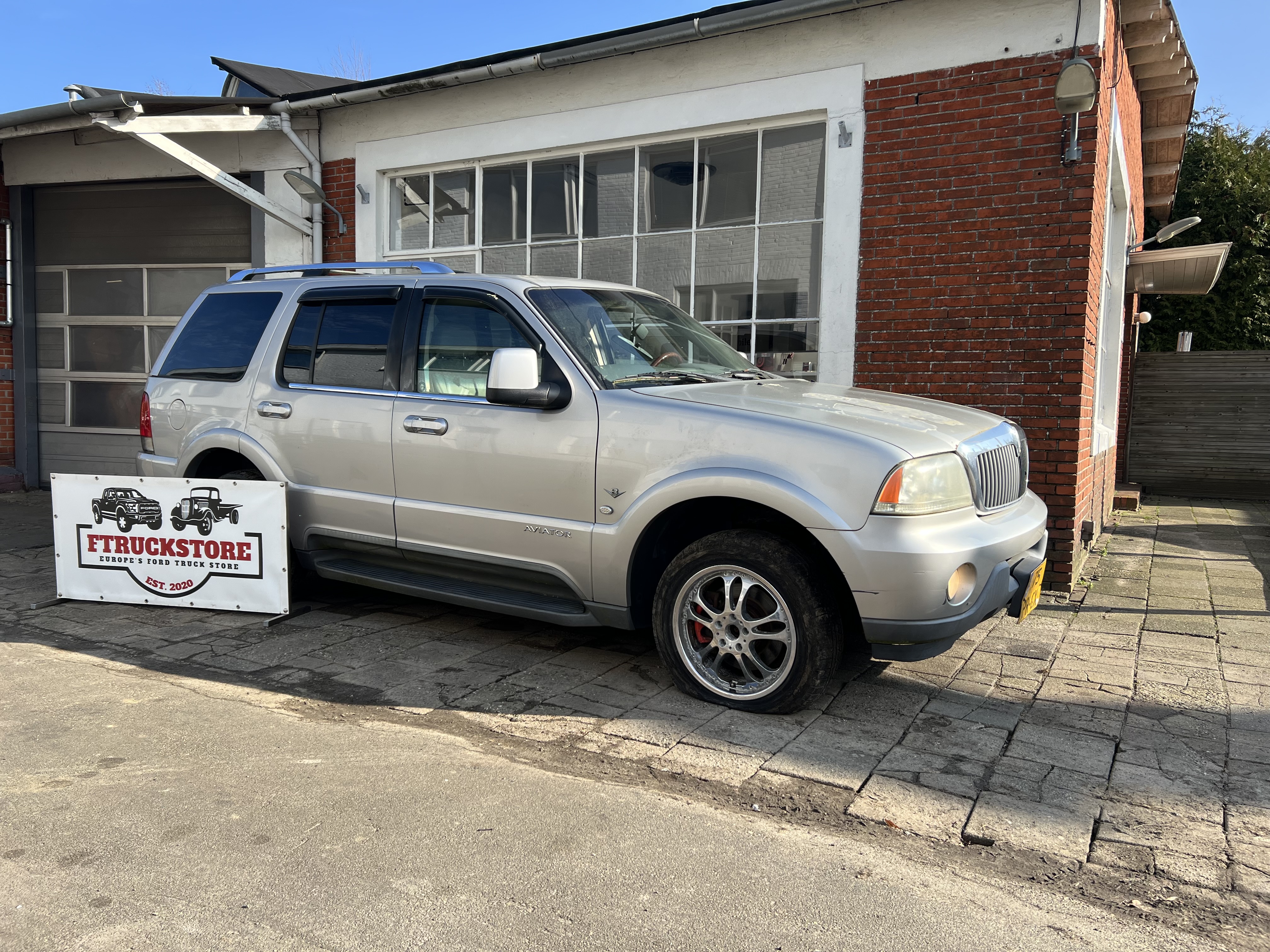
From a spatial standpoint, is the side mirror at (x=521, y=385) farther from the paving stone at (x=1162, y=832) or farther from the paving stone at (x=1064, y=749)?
the paving stone at (x=1162, y=832)

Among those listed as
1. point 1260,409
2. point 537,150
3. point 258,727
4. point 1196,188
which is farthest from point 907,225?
point 1196,188

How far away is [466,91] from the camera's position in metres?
8.74

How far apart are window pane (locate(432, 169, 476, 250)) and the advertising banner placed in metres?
4.24

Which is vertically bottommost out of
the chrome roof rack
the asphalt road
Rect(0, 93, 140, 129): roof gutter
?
the asphalt road

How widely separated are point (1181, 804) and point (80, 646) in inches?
202

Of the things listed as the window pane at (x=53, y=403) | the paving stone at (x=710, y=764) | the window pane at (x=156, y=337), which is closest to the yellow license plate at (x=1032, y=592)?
the paving stone at (x=710, y=764)

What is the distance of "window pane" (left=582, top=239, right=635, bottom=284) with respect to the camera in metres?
8.23

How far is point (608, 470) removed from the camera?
14.1 feet

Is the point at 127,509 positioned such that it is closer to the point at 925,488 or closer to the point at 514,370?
the point at 514,370

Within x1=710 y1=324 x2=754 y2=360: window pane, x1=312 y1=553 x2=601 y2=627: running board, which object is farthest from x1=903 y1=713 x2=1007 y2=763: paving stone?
x1=710 y1=324 x2=754 y2=360: window pane

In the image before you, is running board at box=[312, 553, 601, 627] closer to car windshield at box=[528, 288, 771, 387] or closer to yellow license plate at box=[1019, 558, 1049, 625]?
car windshield at box=[528, 288, 771, 387]

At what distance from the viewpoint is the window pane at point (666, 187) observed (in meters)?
7.93

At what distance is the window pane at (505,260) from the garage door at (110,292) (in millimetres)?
3119

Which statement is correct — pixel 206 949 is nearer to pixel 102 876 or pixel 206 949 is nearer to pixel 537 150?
pixel 102 876
